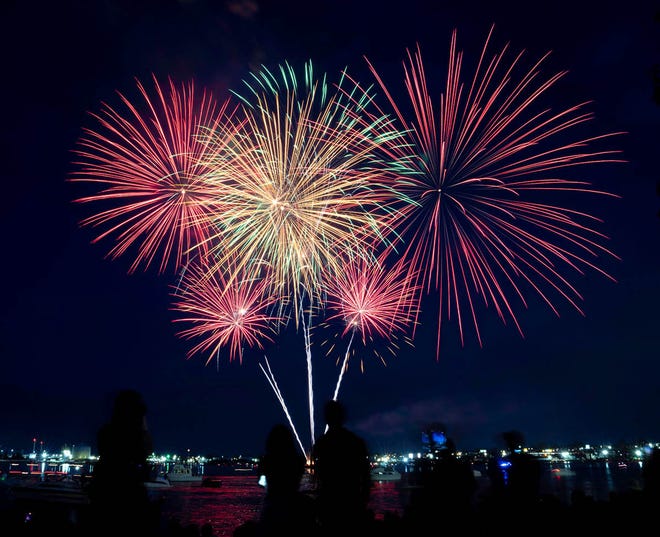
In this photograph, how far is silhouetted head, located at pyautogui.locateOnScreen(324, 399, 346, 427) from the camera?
565cm

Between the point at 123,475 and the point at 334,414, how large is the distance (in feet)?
7.83

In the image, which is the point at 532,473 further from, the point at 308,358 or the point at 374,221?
the point at 308,358

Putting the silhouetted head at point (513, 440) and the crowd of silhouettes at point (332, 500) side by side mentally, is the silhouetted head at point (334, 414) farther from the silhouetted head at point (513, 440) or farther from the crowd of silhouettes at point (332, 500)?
the silhouetted head at point (513, 440)

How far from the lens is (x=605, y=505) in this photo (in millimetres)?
6914

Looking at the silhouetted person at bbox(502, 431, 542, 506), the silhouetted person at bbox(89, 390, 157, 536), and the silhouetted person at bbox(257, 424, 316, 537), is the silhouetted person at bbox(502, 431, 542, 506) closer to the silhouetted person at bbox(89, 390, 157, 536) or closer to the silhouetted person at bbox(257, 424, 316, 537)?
the silhouetted person at bbox(257, 424, 316, 537)

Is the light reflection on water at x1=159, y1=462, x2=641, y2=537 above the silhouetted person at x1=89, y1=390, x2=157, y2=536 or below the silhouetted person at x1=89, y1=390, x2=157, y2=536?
below

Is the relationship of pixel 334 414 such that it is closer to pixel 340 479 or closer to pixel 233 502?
pixel 340 479

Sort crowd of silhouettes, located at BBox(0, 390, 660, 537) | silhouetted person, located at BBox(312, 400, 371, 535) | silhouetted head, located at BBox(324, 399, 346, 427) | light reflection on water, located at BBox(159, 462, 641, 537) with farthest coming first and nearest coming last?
light reflection on water, located at BBox(159, 462, 641, 537) < silhouetted head, located at BBox(324, 399, 346, 427) < silhouetted person, located at BBox(312, 400, 371, 535) < crowd of silhouettes, located at BBox(0, 390, 660, 537)

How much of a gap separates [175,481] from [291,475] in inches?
4692

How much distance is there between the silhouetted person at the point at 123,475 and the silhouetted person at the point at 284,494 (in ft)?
5.68

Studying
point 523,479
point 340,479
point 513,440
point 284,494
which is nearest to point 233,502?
point 513,440

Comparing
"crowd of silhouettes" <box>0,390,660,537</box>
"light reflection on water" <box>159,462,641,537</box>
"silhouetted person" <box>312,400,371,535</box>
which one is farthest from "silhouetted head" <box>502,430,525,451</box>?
"silhouetted person" <box>312,400,371,535</box>

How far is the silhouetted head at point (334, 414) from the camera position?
5.65 metres

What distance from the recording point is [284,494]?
400cm
